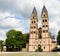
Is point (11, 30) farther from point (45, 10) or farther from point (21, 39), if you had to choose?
point (45, 10)

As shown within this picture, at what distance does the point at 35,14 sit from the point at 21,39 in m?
15.4

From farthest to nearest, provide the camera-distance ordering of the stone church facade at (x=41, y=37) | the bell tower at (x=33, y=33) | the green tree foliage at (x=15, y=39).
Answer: the green tree foliage at (x=15, y=39), the bell tower at (x=33, y=33), the stone church facade at (x=41, y=37)

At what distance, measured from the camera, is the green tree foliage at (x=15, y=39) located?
104812mm

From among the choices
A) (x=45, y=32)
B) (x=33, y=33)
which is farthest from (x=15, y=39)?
(x=45, y=32)

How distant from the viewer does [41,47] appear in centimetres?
10319

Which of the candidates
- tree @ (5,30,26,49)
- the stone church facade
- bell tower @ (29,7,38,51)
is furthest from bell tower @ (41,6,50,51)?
tree @ (5,30,26,49)

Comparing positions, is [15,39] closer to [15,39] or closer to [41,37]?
[15,39]

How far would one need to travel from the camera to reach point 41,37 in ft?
344

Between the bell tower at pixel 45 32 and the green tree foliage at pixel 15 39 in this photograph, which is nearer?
the bell tower at pixel 45 32

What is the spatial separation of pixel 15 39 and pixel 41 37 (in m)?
14.0

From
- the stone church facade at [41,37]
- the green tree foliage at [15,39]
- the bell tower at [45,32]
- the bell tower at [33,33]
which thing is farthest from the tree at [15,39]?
the bell tower at [45,32]

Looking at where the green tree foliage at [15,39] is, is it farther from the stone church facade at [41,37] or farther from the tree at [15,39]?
the stone church facade at [41,37]

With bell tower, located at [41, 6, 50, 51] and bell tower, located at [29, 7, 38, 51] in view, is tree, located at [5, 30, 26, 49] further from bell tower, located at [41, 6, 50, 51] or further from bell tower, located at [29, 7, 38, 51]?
bell tower, located at [41, 6, 50, 51]

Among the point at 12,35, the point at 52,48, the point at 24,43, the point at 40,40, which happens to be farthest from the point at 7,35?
the point at 52,48
